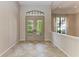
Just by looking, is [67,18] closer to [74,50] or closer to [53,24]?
[53,24]

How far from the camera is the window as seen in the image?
19.0m

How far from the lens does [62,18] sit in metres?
19.1

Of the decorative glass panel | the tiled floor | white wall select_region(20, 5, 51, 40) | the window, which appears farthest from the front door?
the tiled floor

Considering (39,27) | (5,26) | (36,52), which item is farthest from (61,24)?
(5,26)

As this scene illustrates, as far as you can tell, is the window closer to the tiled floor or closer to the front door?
the front door

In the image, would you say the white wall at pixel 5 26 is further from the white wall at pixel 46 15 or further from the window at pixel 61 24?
the window at pixel 61 24

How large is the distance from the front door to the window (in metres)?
4.31

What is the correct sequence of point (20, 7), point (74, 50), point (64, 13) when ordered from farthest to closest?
point (64, 13)
point (20, 7)
point (74, 50)

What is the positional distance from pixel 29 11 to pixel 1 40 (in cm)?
782

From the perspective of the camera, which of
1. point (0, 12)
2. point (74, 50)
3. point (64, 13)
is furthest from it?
point (64, 13)

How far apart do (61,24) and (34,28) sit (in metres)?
4.98

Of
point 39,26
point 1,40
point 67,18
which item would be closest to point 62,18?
point 67,18

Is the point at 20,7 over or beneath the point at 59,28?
over

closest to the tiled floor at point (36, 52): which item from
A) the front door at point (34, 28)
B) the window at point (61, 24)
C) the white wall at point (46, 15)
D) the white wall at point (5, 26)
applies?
the white wall at point (5, 26)
